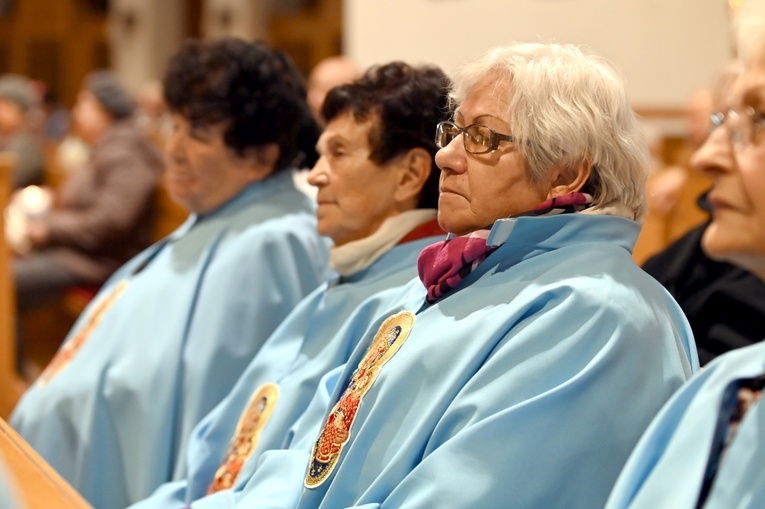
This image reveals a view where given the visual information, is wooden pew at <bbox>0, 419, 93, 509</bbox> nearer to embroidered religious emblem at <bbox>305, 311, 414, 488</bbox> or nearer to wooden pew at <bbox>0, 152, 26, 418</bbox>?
embroidered religious emblem at <bbox>305, 311, 414, 488</bbox>

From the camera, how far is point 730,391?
1291mm

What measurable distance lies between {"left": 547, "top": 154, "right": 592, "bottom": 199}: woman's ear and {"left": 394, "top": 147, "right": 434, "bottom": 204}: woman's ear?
0.53m

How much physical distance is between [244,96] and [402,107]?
0.75 m

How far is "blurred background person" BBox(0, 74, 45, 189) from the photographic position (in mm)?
6348

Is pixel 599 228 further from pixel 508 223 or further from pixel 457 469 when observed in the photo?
pixel 457 469

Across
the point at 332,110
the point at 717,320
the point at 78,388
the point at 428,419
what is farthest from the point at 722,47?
the point at 428,419

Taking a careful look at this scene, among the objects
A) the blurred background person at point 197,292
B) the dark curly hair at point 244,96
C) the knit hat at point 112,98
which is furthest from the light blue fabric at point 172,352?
the knit hat at point 112,98

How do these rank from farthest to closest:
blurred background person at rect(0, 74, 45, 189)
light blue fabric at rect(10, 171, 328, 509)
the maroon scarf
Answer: blurred background person at rect(0, 74, 45, 189) < light blue fabric at rect(10, 171, 328, 509) < the maroon scarf

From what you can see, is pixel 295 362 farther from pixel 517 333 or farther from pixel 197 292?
pixel 517 333

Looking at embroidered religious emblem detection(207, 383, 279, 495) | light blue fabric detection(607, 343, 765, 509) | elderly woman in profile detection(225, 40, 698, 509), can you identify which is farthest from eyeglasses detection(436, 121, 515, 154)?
embroidered religious emblem detection(207, 383, 279, 495)

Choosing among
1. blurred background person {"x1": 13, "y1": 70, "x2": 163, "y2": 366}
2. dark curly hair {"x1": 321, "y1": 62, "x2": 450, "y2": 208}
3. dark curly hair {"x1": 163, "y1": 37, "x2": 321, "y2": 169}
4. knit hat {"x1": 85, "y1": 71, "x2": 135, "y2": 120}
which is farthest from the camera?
knit hat {"x1": 85, "y1": 71, "x2": 135, "y2": 120}

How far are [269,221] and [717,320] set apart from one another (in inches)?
46.9

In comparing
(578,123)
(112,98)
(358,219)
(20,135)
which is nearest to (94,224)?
(112,98)

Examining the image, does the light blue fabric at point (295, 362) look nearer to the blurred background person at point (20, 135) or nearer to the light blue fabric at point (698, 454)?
the light blue fabric at point (698, 454)
